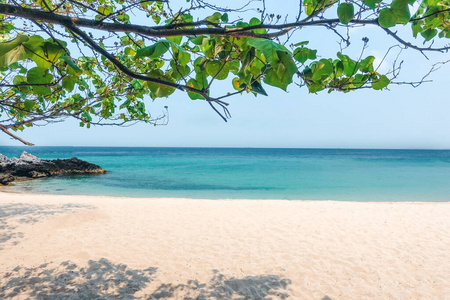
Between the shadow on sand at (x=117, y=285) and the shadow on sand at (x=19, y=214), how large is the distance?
66.3 inches

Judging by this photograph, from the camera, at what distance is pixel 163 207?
29.5 ft

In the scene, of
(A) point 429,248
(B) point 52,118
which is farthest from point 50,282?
(A) point 429,248

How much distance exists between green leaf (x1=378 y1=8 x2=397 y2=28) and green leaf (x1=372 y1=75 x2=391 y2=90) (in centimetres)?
34

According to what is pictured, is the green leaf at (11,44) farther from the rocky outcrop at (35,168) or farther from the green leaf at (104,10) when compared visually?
the rocky outcrop at (35,168)

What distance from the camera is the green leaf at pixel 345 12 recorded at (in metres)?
1.17

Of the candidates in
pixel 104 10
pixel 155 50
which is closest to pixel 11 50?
pixel 155 50

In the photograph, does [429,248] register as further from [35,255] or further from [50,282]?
[35,255]

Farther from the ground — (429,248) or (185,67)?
(185,67)

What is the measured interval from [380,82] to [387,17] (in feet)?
1.34

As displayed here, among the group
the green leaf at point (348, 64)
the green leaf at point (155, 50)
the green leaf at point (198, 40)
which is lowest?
the green leaf at point (155, 50)

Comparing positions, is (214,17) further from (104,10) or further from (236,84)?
(104,10)

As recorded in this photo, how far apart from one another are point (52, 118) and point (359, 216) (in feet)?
25.4

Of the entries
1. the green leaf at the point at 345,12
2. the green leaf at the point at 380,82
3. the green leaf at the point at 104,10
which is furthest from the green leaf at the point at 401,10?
the green leaf at the point at 104,10

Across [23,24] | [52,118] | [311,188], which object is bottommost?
[311,188]
